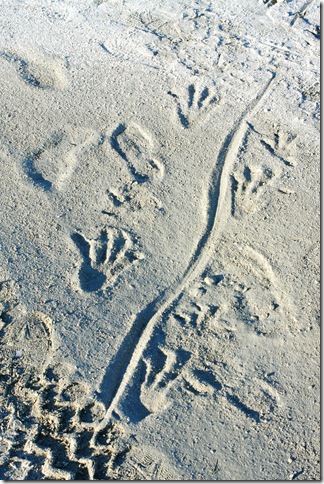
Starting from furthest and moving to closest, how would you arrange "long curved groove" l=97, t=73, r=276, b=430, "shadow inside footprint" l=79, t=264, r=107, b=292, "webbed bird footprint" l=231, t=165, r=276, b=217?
1. "webbed bird footprint" l=231, t=165, r=276, b=217
2. "shadow inside footprint" l=79, t=264, r=107, b=292
3. "long curved groove" l=97, t=73, r=276, b=430

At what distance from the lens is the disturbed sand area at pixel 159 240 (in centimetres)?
339

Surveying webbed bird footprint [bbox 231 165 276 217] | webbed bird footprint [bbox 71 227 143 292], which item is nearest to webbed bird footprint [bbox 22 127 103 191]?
webbed bird footprint [bbox 71 227 143 292]

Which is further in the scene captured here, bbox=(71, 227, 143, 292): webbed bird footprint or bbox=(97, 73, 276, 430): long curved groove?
bbox=(71, 227, 143, 292): webbed bird footprint

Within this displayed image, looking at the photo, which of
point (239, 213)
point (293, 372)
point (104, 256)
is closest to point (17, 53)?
point (104, 256)

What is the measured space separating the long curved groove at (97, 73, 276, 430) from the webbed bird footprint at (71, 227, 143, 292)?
1.30ft

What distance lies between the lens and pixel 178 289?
385 centimetres

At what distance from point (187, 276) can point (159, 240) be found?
0.39m

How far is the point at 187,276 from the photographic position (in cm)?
390

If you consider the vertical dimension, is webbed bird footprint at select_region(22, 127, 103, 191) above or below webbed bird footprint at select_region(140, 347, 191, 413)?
above

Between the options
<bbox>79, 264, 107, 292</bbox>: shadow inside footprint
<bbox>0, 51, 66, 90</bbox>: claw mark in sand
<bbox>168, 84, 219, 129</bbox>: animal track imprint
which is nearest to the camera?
<bbox>79, 264, 107, 292</bbox>: shadow inside footprint

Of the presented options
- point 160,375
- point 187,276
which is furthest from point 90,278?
point 160,375

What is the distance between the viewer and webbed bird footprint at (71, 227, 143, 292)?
12.8 feet

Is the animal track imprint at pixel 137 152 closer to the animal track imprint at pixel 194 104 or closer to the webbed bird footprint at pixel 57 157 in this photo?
the webbed bird footprint at pixel 57 157

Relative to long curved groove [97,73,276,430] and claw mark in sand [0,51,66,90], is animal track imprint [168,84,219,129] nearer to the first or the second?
long curved groove [97,73,276,430]
